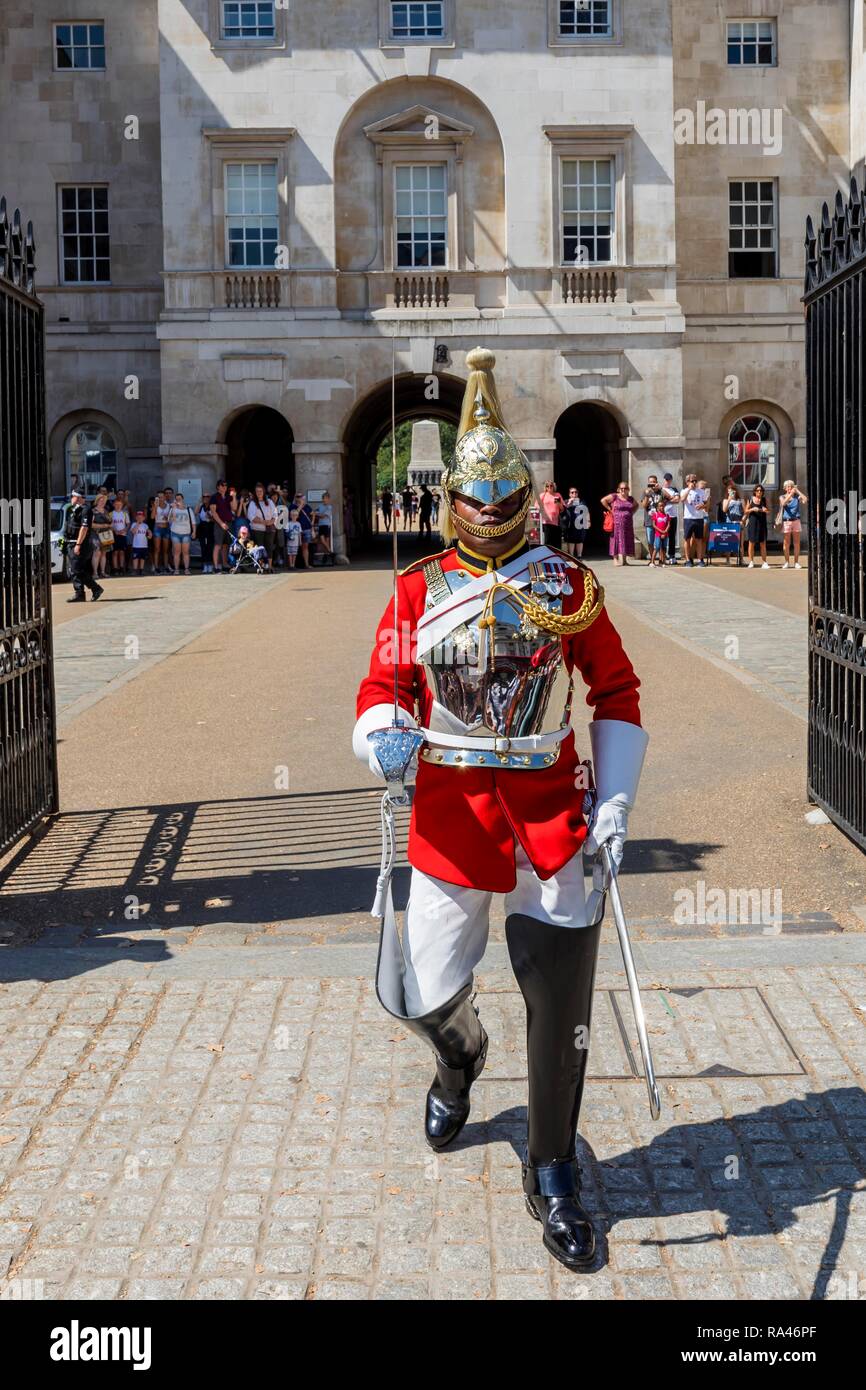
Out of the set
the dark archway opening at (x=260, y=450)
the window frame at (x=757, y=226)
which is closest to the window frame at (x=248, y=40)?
the dark archway opening at (x=260, y=450)

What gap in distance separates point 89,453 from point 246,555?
6.87 m

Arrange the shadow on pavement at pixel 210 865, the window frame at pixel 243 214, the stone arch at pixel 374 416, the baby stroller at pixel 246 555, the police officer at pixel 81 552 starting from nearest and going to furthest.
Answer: the shadow on pavement at pixel 210 865 → the police officer at pixel 81 552 → the baby stroller at pixel 246 555 → the window frame at pixel 243 214 → the stone arch at pixel 374 416

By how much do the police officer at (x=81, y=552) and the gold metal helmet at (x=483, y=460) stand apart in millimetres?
17906

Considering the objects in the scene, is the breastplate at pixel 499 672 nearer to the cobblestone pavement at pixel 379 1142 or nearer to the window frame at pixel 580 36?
the cobblestone pavement at pixel 379 1142

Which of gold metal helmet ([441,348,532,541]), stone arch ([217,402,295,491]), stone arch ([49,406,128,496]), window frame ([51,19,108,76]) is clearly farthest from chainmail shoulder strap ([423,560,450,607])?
window frame ([51,19,108,76])

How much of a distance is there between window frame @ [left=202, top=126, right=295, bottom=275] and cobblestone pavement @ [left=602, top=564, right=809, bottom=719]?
458 inches

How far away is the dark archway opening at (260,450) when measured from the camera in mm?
35062

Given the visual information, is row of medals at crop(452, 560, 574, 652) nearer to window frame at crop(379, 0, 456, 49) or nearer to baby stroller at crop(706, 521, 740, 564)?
baby stroller at crop(706, 521, 740, 564)

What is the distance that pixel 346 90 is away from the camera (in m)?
32.0

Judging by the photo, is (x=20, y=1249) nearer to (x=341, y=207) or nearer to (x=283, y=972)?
(x=283, y=972)

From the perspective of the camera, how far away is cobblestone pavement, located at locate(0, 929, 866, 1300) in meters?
3.61

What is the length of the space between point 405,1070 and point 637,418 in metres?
28.8

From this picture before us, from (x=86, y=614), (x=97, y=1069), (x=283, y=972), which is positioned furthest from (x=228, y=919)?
(x=86, y=614)

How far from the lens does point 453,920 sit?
400 centimetres
